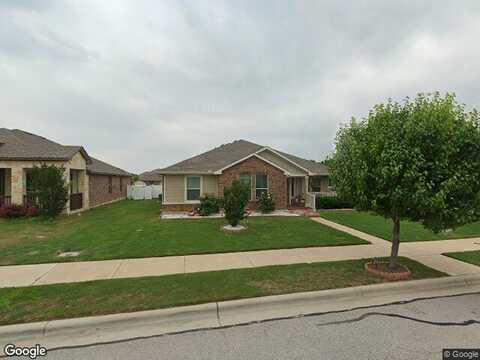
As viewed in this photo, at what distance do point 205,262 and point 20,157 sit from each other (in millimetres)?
14583

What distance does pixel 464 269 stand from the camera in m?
6.35

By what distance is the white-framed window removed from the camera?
16562mm

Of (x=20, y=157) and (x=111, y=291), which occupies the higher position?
(x=20, y=157)

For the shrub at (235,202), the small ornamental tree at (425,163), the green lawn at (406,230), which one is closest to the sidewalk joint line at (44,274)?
the shrub at (235,202)

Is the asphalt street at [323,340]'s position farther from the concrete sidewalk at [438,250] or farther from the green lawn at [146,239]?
the green lawn at [146,239]

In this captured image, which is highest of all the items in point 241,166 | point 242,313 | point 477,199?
point 241,166

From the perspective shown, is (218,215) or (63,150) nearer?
(218,215)

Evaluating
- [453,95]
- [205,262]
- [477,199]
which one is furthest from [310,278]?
[453,95]

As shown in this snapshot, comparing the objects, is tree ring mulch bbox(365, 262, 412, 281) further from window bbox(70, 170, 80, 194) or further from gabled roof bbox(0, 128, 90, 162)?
window bbox(70, 170, 80, 194)

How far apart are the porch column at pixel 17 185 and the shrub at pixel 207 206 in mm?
10137

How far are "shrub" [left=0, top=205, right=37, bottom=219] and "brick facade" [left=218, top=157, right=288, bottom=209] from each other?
33.8 feet

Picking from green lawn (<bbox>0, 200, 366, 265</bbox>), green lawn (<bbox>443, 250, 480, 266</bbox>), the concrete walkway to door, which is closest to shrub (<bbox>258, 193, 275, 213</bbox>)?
green lawn (<bbox>0, 200, 366, 265</bbox>)

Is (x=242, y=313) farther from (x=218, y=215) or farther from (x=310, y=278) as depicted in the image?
(x=218, y=215)

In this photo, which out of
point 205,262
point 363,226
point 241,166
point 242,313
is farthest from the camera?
point 241,166
